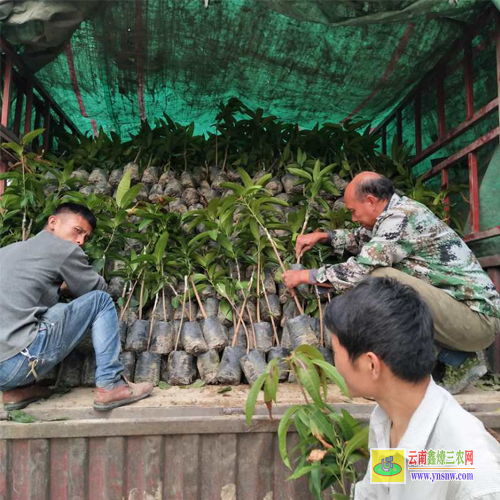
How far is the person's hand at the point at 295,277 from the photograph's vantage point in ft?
6.93

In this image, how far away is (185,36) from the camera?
2582 millimetres

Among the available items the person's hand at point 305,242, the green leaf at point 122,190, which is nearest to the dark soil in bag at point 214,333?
the person's hand at point 305,242

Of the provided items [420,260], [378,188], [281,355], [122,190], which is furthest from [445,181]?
[122,190]

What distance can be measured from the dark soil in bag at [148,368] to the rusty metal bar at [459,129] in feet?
7.31

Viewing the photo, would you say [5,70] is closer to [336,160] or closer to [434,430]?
[336,160]

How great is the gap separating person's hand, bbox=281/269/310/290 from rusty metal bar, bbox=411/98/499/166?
54.8 inches

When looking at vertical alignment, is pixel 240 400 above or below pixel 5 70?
below

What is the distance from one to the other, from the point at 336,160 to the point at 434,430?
103 inches

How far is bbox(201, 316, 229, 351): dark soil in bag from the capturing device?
2.17m

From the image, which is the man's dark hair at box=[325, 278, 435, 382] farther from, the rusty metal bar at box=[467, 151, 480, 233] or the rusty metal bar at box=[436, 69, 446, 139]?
the rusty metal bar at box=[436, 69, 446, 139]

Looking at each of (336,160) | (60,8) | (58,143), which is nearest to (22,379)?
(60,8)

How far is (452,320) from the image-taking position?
1839 mm

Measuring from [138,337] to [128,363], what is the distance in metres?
0.14
